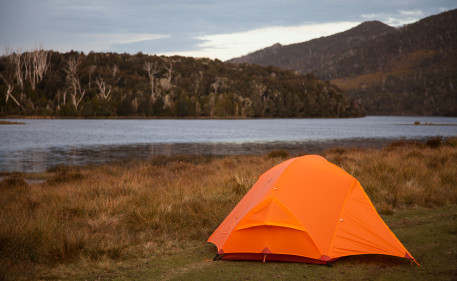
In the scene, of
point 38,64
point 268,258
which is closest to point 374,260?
point 268,258

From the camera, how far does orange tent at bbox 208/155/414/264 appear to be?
6.12 meters

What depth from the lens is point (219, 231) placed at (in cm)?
705

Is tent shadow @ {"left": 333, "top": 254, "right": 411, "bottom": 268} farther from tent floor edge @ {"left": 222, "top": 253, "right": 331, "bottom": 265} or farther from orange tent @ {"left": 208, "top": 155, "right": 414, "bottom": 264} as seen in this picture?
tent floor edge @ {"left": 222, "top": 253, "right": 331, "bottom": 265}

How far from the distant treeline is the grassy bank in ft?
349

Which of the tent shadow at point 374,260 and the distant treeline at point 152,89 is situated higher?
the distant treeline at point 152,89

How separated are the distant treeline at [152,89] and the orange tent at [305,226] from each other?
111m

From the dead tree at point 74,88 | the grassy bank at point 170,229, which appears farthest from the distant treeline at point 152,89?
the grassy bank at point 170,229

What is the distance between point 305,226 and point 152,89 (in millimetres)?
128003

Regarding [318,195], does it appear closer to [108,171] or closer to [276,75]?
[108,171]

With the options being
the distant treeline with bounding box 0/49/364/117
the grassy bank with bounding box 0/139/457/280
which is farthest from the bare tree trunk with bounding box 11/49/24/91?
the grassy bank with bounding box 0/139/457/280

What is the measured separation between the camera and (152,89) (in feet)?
427

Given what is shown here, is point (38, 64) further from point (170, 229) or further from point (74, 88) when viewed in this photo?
point (170, 229)

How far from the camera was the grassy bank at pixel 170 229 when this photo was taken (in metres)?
5.82

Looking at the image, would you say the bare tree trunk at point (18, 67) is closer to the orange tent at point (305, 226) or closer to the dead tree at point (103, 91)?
the dead tree at point (103, 91)
